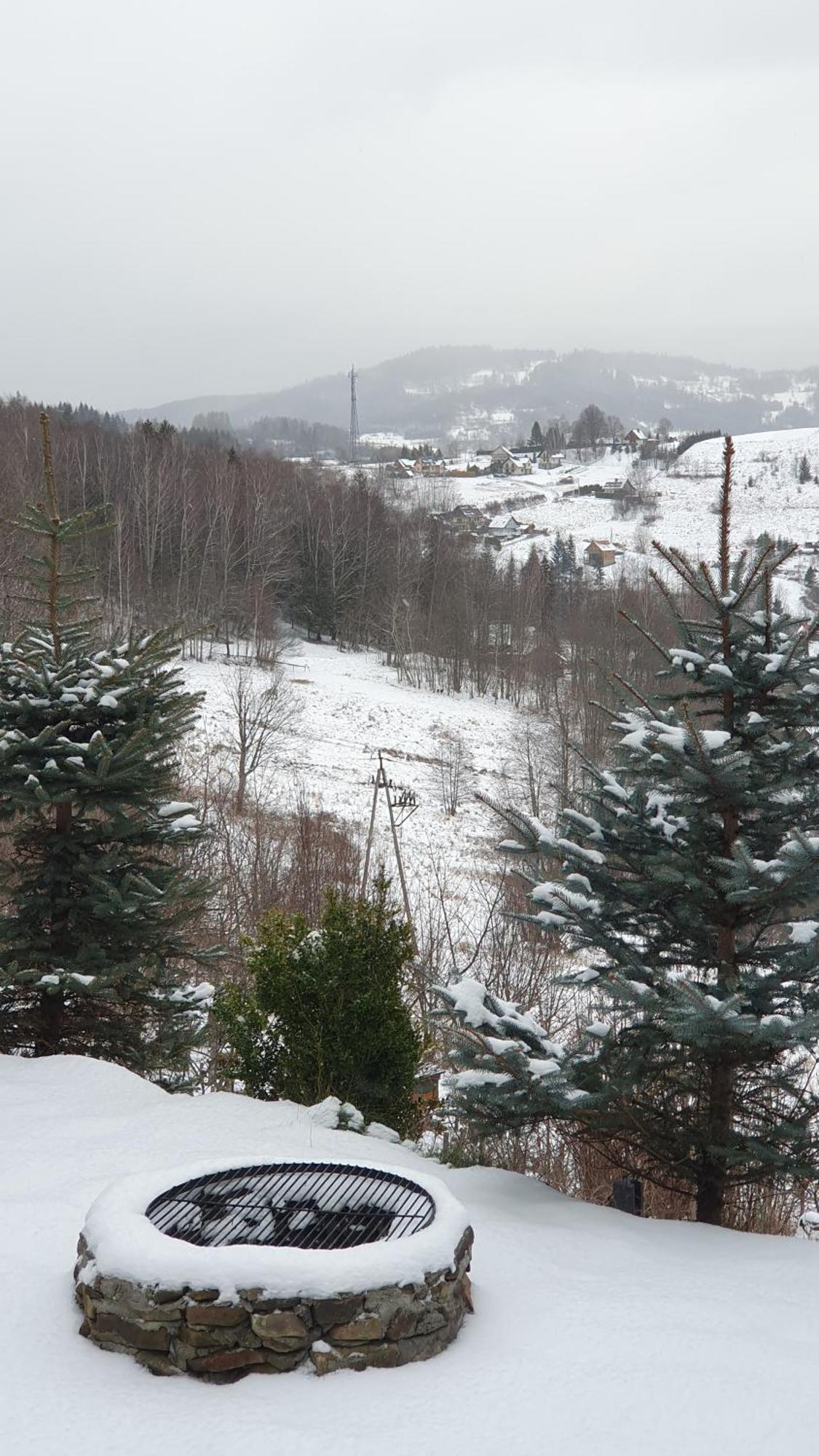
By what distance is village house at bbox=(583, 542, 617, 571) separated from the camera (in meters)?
82.3

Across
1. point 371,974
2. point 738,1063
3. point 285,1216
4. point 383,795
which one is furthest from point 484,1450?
point 383,795

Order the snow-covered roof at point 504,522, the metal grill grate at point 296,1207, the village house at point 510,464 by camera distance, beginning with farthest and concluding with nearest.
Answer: the village house at point 510,464 < the snow-covered roof at point 504,522 < the metal grill grate at point 296,1207

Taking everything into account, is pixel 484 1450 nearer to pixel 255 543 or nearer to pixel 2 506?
pixel 2 506

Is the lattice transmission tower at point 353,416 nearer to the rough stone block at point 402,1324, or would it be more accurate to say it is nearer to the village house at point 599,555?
the village house at point 599,555

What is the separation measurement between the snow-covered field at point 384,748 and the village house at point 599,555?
3381cm

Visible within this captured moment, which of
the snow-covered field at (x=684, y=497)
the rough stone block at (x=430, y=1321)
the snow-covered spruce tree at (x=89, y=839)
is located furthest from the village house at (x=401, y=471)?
the rough stone block at (x=430, y=1321)

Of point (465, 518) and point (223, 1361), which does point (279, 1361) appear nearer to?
point (223, 1361)

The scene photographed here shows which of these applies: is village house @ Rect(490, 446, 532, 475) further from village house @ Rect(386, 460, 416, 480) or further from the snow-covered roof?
the snow-covered roof

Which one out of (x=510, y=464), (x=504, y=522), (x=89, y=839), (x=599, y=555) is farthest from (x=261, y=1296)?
(x=510, y=464)

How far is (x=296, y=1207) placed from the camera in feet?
15.7

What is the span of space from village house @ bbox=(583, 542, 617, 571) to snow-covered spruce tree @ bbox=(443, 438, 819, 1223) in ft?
242

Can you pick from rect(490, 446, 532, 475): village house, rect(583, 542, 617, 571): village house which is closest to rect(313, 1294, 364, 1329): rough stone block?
rect(583, 542, 617, 571): village house

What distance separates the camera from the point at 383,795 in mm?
31922

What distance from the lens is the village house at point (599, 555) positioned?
82.3m
